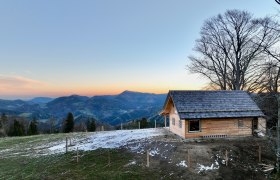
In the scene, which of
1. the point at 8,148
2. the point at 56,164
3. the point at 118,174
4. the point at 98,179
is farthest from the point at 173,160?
the point at 8,148

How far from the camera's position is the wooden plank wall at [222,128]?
25.6 m

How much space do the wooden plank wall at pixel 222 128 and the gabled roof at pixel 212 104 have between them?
80 centimetres

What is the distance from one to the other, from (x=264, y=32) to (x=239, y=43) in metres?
4.20

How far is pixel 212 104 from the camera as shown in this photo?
A: 2703cm

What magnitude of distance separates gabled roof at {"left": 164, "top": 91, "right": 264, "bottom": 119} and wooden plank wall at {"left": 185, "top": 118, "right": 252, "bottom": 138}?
796mm

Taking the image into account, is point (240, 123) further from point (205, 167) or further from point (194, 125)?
point (205, 167)

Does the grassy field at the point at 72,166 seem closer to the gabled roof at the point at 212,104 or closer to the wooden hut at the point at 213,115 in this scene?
the wooden hut at the point at 213,115

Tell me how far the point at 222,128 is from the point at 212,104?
2.80 m

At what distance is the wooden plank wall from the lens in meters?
25.6

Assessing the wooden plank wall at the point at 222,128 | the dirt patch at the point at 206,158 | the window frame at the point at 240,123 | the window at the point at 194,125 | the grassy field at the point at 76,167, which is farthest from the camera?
the window frame at the point at 240,123

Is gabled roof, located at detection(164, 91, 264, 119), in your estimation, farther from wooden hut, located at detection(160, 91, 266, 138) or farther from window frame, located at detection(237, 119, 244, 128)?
window frame, located at detection(237, 119, 244, 128)

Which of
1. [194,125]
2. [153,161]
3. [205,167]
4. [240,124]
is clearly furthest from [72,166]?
[240,124]

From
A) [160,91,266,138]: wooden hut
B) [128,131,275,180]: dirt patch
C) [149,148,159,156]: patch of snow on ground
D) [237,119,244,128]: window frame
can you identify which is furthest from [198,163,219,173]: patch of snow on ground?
[237,119,244,128]: window frame

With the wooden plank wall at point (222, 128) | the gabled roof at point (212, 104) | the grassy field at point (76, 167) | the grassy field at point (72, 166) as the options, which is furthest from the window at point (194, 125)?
the grassy field at point (76, 167)
